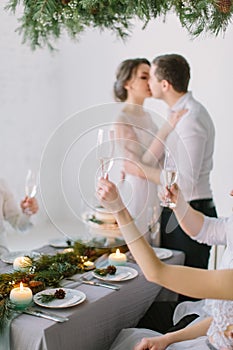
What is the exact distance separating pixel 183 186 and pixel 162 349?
1.54 ft

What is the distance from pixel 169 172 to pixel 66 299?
1.59 feet

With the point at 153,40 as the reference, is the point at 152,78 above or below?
below

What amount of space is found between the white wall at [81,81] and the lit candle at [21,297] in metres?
2.10

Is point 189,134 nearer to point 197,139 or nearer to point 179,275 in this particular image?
point 197,139

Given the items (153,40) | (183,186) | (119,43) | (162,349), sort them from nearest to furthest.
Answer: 1. (162,349)
2. (183,186)
3. (153,40)
4. (119,43)

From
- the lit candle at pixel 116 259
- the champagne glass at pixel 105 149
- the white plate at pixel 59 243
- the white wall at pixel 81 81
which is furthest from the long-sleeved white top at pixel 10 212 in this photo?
the white wall at pixel 81 81

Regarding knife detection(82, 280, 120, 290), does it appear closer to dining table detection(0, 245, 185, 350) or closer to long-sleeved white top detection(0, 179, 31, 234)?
dining table detection(0, 245, 185, 350)

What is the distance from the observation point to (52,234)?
4.23 meters

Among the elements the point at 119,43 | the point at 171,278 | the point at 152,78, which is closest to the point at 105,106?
the point at 171,278

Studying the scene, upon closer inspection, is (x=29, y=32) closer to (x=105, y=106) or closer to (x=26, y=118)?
(x=105, y=106)

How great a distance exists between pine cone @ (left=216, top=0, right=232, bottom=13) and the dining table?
0.89 metres

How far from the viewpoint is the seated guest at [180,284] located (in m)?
1.20

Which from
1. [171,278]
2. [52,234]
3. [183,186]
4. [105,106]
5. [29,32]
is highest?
[29,32]

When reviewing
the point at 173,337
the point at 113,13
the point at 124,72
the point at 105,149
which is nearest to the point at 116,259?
the point at 173,337
